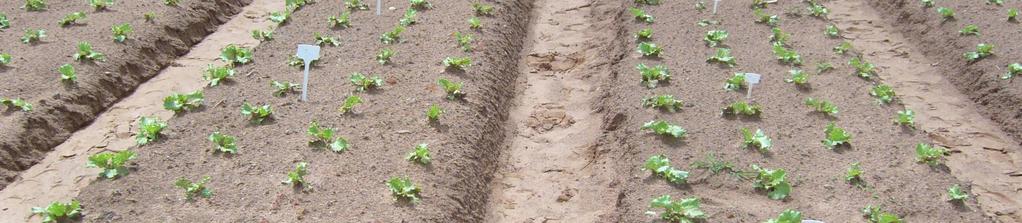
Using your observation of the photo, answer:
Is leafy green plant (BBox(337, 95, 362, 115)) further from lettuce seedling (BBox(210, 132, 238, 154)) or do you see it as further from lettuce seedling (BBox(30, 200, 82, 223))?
lettuce seedling (BBox(30, 200, 82, 223))

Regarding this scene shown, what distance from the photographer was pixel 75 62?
9398 mm

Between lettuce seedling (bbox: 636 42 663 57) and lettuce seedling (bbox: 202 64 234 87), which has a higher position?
lettuce seedling (bbox: 202 64 234 87)

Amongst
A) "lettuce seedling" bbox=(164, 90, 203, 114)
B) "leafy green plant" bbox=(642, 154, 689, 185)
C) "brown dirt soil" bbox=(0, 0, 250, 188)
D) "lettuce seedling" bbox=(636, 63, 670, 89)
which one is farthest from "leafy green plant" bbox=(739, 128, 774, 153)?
"brown dirt soil" bbox=(0, 0, 250, 188)

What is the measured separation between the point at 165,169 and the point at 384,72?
9.25ft

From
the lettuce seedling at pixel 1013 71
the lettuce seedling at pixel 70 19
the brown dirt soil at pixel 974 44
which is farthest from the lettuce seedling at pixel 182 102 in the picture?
the lettuce seedling at pixel 1013 71

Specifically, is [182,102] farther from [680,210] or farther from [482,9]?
[680,210]

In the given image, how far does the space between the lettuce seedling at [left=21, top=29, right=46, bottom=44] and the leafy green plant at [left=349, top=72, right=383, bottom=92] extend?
374 centimetres

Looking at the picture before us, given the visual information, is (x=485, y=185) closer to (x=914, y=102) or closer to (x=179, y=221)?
(x=179, y=221)

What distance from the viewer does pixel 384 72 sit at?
9.41 m

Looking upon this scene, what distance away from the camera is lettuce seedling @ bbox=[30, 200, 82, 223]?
626cm

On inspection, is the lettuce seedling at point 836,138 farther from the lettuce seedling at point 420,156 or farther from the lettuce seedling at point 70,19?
the lettuce seedling at point 70,19

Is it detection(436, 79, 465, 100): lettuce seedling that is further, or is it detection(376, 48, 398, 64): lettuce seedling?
detection(376, 48, 398, 64): lettuce seedling

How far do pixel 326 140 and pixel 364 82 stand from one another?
1.38 m

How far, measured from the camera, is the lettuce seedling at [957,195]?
7.02 m
